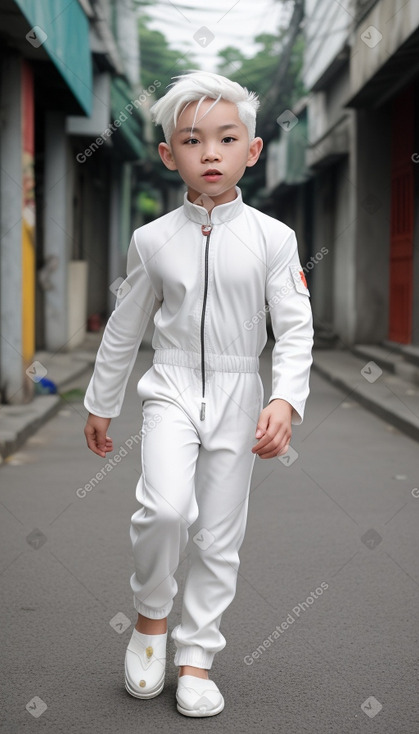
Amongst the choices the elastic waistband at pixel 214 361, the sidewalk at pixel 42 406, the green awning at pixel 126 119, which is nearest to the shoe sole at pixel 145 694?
the elastic waistband at pixel 214 361

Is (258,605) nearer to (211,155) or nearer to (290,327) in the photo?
(290,327)

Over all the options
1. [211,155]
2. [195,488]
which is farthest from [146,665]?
[211,155]

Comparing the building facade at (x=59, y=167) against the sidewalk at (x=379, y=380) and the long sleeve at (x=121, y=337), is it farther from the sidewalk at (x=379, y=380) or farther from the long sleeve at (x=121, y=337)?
the sidewalk at (x=379, y=380)

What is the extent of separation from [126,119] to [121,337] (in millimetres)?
15750

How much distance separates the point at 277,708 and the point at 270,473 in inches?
155

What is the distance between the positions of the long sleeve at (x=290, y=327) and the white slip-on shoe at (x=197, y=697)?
0.85 metres

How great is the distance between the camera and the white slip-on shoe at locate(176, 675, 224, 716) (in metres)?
3.01

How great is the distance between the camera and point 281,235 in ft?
10.1

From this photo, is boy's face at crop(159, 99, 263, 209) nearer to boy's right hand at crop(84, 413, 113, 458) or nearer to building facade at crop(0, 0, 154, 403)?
boy's right hand at crop(84, 413, 113, 458)

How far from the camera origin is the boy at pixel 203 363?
2.98 m

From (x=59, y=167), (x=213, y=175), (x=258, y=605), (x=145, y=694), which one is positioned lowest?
(x=59, y=167)

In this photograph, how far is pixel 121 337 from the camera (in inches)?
127

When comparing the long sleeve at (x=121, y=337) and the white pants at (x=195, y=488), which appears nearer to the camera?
the white pants at (x=195, y=488)

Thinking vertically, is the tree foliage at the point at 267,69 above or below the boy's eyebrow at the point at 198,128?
below
